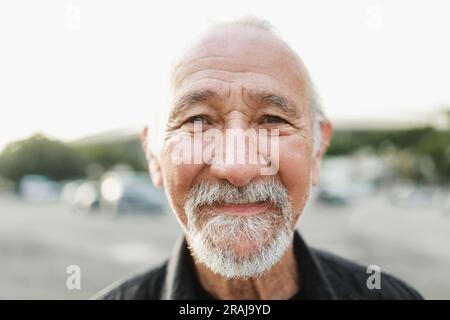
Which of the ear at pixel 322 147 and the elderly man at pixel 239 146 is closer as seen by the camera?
the elderly man at pixel 239 146

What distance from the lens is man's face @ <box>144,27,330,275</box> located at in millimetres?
1330

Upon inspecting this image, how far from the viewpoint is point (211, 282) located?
5.21 ft

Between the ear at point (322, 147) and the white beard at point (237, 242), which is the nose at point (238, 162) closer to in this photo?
the white beard at point (237, 242)

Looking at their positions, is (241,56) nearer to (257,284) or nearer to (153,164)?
(153,164)

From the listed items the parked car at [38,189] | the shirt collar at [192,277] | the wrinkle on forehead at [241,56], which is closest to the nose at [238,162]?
the wrinkle on forehead at [241,56]

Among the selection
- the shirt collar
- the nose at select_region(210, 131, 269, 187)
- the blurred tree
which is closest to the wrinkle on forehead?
the nose at select_region(210, 131, 269, 187)

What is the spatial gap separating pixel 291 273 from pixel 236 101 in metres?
0.62

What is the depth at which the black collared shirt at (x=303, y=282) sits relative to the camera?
1.56 metres

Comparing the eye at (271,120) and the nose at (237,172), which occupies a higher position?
the eye at (271,120)

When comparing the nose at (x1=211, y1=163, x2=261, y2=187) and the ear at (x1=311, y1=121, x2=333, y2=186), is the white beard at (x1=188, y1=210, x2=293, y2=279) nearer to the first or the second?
the nose at (x1=211, y1=163, x2=261, y2=187)

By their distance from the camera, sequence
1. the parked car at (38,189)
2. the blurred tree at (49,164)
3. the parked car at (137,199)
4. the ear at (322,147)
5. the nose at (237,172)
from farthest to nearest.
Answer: the parked car at (38,189), the blurred tree at (49,164), the parked car at (137,199), the ear at (322,147), the nose at (237,172)

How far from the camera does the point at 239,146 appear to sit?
4.27 feet
